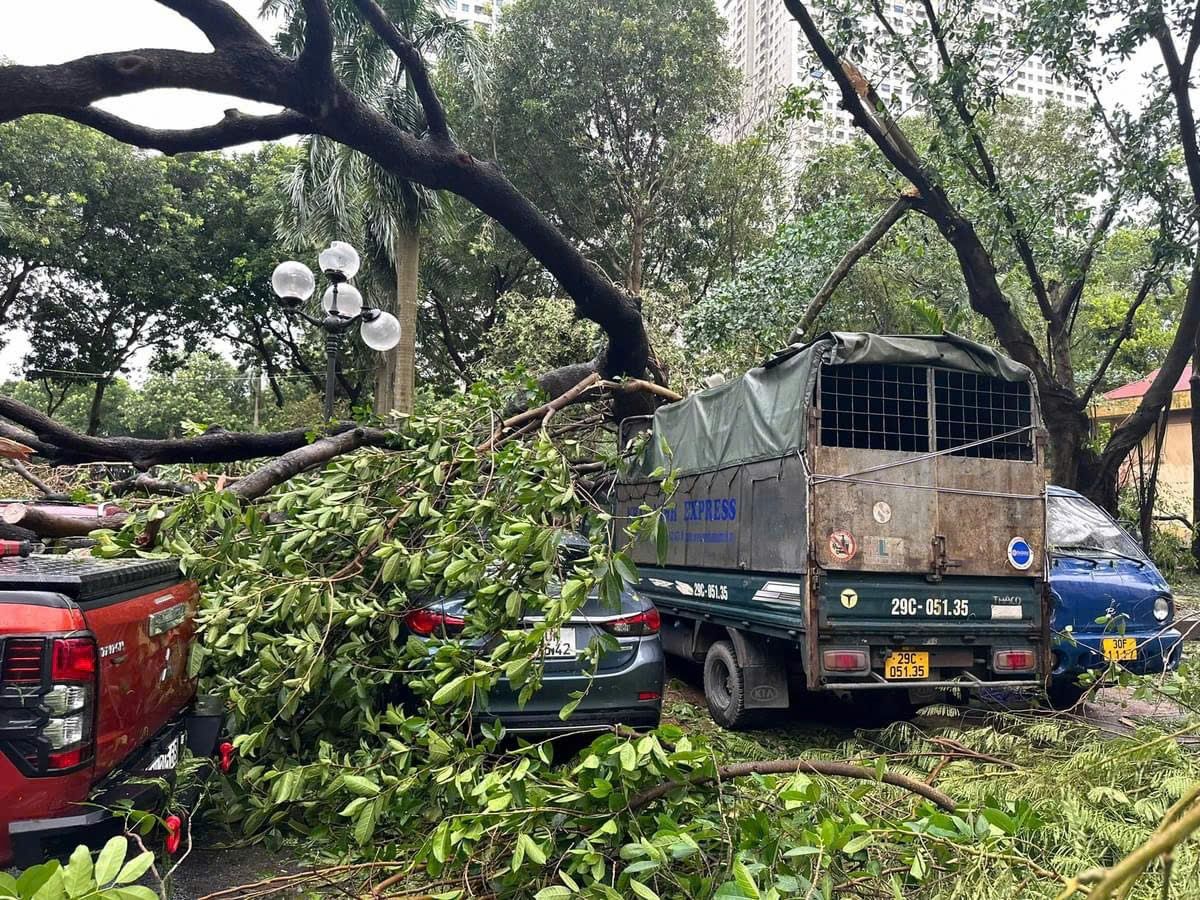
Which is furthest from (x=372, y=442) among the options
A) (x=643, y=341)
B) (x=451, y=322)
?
(x=451, y=322)

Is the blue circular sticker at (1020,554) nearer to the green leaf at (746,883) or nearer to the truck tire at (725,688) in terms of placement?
the truck tire at (725,688)

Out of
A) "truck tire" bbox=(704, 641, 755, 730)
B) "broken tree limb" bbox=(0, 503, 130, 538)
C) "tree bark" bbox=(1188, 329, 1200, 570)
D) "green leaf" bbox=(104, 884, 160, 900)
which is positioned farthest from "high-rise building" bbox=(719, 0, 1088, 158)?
"green leaf" bbox=(104, 884, 160, 900)

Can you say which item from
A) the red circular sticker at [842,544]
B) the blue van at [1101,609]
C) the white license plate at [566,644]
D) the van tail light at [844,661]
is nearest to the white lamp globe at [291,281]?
the white license plate at [566,644]

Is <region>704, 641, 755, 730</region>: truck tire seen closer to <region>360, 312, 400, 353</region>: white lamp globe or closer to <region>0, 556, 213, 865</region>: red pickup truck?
<region>0, 556, 213, 865</region>: red pickup truck

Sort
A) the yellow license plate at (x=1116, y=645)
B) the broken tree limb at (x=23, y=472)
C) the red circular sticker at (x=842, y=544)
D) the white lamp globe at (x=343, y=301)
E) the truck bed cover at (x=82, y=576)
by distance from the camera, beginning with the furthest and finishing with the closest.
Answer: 1. the white lamp globe at (x=343, y=301)
2. the broken tree limb at (x=23, y=472)
3. the yellow license plate at (x=1116, y=645)
4. the red circular sticker at (x=842, y=544)
5. the truck bed cover at (x=82, y=576)

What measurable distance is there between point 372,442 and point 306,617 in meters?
2.78

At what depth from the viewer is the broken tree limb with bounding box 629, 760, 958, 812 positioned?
10.5 feet

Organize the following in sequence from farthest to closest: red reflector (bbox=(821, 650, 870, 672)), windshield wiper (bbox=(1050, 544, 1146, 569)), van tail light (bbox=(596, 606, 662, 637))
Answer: windshield wiper (bbox=(1050, 544, 1146, 569)) → red reflector (bbox=(821, 650, 870, 672)) → van tail light (bbox=(596, 606, 662, 637))

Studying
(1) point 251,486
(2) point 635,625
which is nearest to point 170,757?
(1) point 251,486

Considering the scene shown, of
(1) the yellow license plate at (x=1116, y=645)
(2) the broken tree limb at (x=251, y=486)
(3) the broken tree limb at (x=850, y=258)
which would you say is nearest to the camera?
(2) the broken tree limb at (x=251, y=486)

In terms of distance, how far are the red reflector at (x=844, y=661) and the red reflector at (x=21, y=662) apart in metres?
4.48

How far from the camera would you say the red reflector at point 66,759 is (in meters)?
2.82

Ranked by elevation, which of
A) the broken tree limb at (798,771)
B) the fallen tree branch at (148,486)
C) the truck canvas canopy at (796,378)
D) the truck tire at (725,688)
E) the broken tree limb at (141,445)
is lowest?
the truck tire at (725,688)

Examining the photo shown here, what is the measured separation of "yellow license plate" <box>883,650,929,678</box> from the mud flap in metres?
0.85
